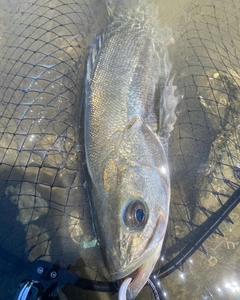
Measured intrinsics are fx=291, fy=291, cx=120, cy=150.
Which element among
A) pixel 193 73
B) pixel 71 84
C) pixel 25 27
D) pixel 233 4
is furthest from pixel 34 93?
pixel 233 4

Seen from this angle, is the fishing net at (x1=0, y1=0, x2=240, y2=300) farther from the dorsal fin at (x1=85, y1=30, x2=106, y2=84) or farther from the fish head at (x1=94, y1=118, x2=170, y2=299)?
the fish head at (x1=94, y1=118, x2=170, y2=299)

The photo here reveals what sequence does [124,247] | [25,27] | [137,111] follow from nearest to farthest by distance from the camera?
[124,247] < [137,111] < [25,27]

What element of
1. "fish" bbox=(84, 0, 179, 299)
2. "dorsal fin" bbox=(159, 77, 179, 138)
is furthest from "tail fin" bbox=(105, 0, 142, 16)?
"dorsal fin" bbox=(159, 77, 179, 138)

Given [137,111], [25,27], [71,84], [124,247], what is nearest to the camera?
[124,247]

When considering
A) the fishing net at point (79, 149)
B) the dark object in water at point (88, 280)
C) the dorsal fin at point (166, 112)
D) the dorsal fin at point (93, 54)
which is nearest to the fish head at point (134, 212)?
the dorsal fin at point (166, 112)

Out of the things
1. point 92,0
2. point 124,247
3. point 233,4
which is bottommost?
point 124,247

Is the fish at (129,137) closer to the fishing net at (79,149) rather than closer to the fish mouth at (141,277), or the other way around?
the fish mouth at (141,277)

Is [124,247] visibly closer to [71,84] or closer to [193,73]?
[71,84]
